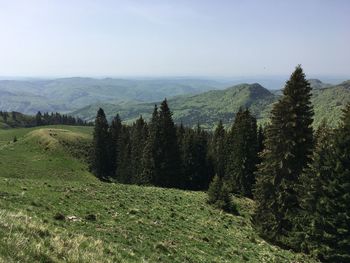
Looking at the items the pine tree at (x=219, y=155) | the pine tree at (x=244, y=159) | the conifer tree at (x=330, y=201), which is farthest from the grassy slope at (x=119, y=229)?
the pine tree at (x=219, y=155)

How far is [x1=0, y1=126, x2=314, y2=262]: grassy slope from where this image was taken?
12.7 metres

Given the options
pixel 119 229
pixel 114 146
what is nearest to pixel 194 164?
pixel 114 146

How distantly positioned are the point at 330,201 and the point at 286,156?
6447 mm

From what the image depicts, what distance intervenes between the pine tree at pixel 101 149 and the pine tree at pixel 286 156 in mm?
46027

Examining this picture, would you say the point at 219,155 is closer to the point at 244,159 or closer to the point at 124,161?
the point at 244,159

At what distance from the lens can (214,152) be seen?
81.4m

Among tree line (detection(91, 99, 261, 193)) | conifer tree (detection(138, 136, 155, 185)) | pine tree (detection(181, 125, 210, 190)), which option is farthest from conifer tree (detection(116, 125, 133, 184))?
pine tree (detection(181, 125, 210, 190))

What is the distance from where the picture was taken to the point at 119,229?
21469 millimetres

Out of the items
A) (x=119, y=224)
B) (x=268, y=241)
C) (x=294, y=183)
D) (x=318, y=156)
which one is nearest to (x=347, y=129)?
(x=318, y=156)

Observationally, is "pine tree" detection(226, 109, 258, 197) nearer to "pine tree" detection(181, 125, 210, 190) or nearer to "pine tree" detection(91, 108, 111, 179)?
"pine tree" detection(181, 125, 210, 190)

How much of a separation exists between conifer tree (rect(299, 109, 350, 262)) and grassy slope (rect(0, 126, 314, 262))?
6.70 ft

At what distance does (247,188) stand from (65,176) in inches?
1223

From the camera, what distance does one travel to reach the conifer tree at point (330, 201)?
2675cm

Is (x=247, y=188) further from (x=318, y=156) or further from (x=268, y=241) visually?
(x=318, y=156)
